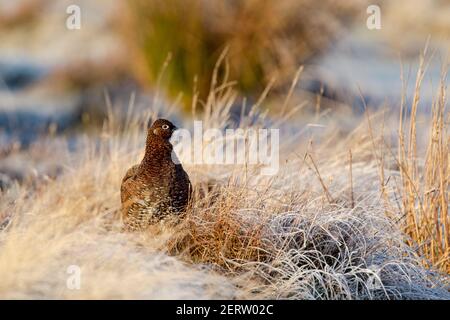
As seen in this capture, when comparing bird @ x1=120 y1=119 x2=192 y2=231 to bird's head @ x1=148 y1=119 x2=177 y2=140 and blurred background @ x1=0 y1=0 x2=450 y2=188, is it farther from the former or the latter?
blurred background @ x1=0 y1=0 x2=450 y2=188

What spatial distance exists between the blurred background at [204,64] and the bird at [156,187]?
3295 millimetres

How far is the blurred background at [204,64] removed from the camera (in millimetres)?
8039

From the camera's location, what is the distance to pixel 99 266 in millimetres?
3131

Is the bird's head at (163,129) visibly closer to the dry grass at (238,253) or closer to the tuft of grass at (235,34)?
the dry grass at (238,253)

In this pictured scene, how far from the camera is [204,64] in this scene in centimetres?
823

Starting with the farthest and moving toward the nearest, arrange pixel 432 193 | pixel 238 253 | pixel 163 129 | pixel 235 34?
pixel 235 34 < pixel 432 193 < pixel 163 129 < pixel 238 253

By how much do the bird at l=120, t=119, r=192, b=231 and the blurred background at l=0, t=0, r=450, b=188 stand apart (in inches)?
130

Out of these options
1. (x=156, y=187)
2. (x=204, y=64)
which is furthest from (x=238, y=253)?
(x=204, y=64)

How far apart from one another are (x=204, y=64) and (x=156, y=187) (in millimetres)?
4911

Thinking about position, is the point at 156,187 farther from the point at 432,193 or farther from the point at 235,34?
the point at 235,34

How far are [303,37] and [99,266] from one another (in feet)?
18.7

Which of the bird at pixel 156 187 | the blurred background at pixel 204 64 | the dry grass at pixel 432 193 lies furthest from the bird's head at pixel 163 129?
the blurred background at pixel 204 64
